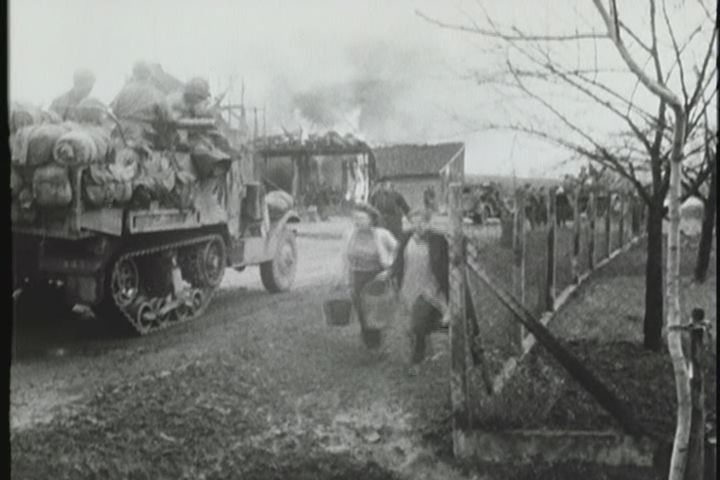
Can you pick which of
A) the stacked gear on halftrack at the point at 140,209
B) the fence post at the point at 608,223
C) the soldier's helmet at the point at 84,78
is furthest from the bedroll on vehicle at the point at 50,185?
the fence post at the point at 608,223

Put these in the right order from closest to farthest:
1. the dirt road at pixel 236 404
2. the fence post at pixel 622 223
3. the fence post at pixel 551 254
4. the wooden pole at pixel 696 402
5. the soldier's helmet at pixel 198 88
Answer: the wooden pole at pixel 696 402 < the dirt road at pixel 236 404 < the soldier's helmet at pixel 198 88 < the fence post at pixel 622 223 < the fence post at pixel 551 254

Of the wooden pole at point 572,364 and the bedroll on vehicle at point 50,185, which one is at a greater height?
the bedroll on vehicle at point 50,185

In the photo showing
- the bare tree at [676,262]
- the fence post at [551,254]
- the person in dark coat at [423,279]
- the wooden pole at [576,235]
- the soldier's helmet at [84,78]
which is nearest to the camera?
the bare tree at [676,262]

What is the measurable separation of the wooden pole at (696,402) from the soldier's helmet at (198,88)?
7.87 feet

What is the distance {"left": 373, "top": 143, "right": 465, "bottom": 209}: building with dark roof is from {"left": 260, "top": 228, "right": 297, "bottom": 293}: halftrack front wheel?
93 cm


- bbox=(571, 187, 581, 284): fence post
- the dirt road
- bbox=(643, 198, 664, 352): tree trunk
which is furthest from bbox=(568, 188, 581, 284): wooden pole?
the dirt road

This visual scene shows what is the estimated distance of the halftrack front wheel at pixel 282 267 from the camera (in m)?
4.44

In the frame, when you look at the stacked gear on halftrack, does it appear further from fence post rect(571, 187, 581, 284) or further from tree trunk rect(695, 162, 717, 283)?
tree trunk rect(695, 162, 717, 283)

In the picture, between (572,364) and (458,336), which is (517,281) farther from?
(458,336)

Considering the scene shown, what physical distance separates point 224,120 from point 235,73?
396 millimetres

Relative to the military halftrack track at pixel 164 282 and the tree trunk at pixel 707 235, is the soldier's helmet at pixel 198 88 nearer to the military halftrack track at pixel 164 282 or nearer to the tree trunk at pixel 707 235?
the military halftrack track at pixel 164 282

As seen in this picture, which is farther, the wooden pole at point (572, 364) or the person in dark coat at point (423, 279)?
the person in dark coat at point (423, 279)

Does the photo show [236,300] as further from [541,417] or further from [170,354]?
[541,417]

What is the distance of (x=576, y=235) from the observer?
4.47 m
